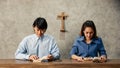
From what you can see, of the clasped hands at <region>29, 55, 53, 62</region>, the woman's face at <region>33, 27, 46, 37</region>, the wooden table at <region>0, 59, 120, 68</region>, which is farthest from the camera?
the woman's face at <region>33, 27, 46, 37</region>

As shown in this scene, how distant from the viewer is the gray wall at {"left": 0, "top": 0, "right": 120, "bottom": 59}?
15.5ft

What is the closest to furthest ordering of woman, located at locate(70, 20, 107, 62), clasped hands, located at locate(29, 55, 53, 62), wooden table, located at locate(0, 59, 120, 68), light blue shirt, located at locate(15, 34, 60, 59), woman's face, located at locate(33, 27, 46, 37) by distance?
wooden table, located at locate(0, 59, 120, 68) → clasped hands, located at locate(29, 55, 53, 62) → woman's face, located at locate(33, 27, 46, 37) → light blue shirt, located at locate(15, 34, 60, 59) → woman, located at locate(70, 20, 107, 62)

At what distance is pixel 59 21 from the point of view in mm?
4758

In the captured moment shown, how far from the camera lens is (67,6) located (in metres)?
4.78

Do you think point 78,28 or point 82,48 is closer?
point 82,48

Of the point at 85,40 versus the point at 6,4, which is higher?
the point at 6,4

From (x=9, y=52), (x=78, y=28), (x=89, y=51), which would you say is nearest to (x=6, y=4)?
(x=9, y=52)

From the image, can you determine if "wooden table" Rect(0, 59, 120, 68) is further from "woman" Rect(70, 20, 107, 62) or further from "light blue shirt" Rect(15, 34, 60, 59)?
"woman" Rect(70, 20, 107, 62)

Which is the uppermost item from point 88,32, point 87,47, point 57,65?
point 88,32

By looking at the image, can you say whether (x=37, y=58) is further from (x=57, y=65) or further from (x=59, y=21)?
(x=59, y=21)

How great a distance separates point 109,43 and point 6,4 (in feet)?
5.65

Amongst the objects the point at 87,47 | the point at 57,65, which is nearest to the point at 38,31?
the point at 57,65

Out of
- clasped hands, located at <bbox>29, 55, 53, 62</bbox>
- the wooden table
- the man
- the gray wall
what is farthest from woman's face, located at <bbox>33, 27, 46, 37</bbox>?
the gray wall

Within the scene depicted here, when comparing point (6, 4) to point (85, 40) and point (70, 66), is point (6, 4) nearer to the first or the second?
point (85, 40)
